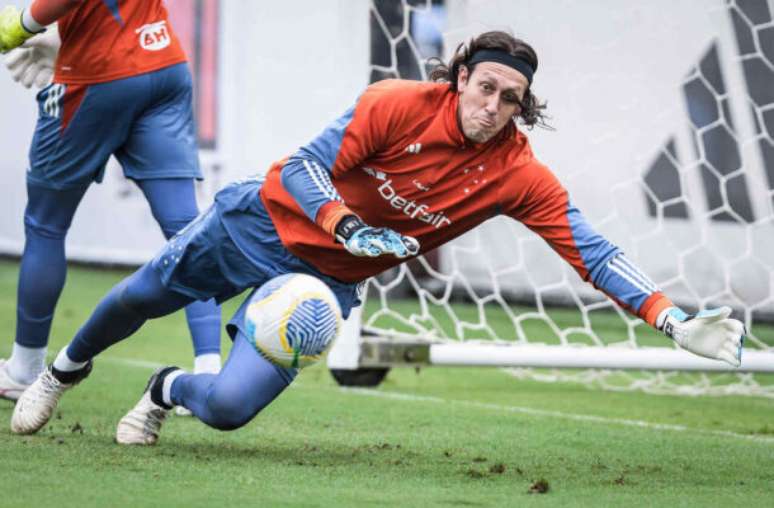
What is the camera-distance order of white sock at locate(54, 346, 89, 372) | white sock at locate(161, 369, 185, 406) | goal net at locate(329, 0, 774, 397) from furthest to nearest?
goal net at locate(329, 0, 774, 397) < white sock at locate(54, 346, 89, 372) < white sock at locate(161, 369, 185, 406)

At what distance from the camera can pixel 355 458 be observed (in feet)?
13.7

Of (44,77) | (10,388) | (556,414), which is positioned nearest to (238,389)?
(10,388)

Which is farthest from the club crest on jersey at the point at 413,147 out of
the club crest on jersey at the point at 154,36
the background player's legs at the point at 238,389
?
the club crest on jersey at the point at 154,36

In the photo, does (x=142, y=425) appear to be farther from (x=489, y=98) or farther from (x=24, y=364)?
(x=489, y=98)

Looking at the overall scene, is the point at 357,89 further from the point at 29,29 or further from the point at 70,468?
the point at 70,468

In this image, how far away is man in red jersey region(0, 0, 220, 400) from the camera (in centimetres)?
467

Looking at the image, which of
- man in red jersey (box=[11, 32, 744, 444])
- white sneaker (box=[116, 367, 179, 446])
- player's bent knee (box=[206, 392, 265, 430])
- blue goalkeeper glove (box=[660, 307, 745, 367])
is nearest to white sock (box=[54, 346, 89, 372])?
man in red jersey (box=[11, 32, 744, 444])

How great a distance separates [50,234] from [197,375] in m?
1.02

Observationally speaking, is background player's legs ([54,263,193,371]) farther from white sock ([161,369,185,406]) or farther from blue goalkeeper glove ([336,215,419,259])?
blue goalkeeper glove ([336,215,419,259])

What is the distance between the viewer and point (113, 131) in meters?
4.72

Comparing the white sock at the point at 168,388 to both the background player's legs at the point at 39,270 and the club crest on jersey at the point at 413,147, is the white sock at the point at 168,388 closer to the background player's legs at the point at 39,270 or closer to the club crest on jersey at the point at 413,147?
the background player's legs at the point at 39,270

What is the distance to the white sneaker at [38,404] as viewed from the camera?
4.27m

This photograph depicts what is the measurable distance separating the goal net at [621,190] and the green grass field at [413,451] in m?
0.26

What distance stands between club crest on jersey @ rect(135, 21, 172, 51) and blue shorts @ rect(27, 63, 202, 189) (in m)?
0.09
